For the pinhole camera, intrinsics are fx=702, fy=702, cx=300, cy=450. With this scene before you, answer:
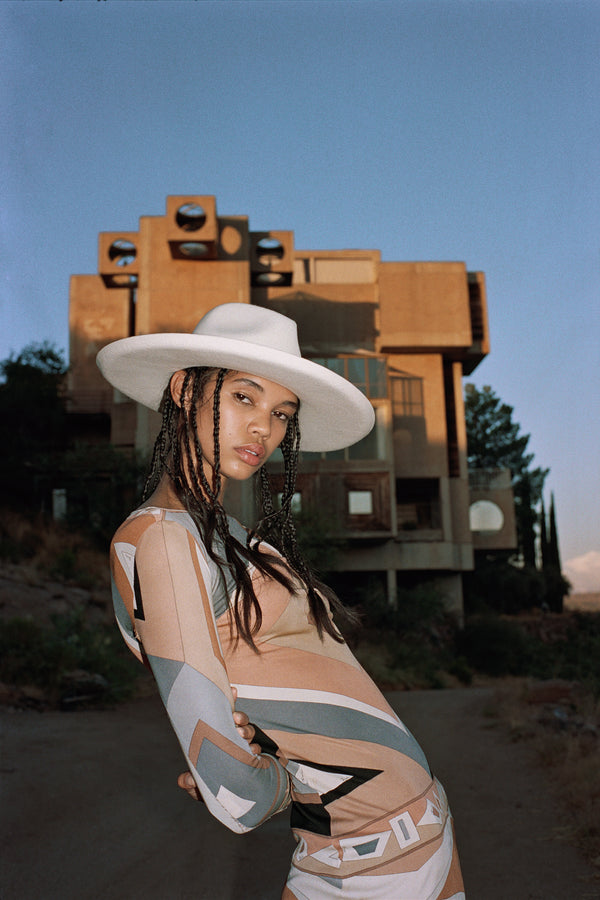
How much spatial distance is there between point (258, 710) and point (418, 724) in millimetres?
10254

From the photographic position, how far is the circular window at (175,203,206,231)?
921 inches

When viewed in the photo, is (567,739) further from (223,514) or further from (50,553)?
(50,553)

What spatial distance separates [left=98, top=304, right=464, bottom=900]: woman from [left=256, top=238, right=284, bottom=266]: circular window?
24.7 meters

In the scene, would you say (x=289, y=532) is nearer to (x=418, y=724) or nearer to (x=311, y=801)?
(x=311, y=801)

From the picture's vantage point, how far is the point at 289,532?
1.83 m

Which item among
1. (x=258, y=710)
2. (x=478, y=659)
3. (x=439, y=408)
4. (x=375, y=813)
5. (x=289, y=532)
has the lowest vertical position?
(x=478, y=659)

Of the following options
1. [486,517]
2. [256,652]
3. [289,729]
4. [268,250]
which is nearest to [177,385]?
[256,652]

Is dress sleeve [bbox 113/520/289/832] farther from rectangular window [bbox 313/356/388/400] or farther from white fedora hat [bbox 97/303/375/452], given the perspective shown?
rectangular window [bbox 313/356/388/400]

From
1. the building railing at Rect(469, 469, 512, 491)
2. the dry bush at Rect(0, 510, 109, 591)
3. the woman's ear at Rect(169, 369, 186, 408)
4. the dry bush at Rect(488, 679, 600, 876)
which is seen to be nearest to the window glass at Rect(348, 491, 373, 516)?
the building railing at Rect(469, 469, 512, 491)

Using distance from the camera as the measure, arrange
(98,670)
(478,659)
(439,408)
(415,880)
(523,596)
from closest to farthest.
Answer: (415,880)
(98,670)
(478,659)
(439,408)
(523,596)

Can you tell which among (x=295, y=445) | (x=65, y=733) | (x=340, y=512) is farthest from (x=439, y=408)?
(x=295, y=445)

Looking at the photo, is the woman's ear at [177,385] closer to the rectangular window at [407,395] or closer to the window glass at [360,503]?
the window glass at [360,503]

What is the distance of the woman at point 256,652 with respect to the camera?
4.06ft

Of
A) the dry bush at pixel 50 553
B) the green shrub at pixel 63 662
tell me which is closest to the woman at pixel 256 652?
the green shrub at pixel 63 662
